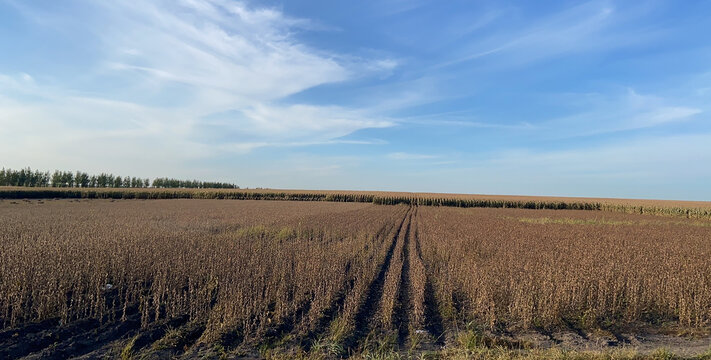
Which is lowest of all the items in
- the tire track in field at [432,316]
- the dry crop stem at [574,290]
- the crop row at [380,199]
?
the tire track in field at [432,316]

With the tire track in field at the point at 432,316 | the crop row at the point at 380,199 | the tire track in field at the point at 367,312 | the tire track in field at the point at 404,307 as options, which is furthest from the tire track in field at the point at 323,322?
the crop row at the point at 380,199

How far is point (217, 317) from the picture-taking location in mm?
6633

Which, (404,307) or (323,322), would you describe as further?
(404,307)

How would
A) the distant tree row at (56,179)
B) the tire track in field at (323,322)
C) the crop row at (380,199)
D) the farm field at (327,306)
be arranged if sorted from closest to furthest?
1. the farm field at (327,306)
2. the tire track in field at (323,322)
3. the crop row at (380,199)
4. the distant tree row at (56,179)

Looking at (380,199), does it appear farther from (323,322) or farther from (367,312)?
(323,322)

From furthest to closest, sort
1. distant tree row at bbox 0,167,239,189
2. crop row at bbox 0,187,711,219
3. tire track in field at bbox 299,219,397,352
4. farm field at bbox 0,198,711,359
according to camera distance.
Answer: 1. distant tree row at bbox 0,167,239,189
2. crop row at bbox 0,187,711,219
3. tire track in field at bbox 299,219,397,352
4. farm field at bbox 0,198,711,359

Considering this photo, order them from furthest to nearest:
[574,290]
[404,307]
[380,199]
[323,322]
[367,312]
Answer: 1. [380,199]
2. [404,307]
3. [574,290]
4. [367,312]
5. [323,322]

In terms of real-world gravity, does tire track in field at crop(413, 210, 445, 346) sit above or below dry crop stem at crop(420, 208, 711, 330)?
below

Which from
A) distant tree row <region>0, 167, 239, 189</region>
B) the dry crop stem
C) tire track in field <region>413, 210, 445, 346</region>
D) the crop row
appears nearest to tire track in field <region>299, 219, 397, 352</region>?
tire track in field <region>413, 210, 445, 346</region>

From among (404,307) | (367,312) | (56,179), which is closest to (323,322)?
(367,312)

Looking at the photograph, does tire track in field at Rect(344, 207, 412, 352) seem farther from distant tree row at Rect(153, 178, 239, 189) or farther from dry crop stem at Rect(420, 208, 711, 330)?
distant tree row at Rect(153, 178, 239, 189)

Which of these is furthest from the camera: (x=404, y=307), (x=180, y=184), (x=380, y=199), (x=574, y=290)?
(x=180, y=184)

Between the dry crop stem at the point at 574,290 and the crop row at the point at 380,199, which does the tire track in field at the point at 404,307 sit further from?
the crop row at the point at 380,199

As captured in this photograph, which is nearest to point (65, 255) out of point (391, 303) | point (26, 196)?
point (391, 303)
